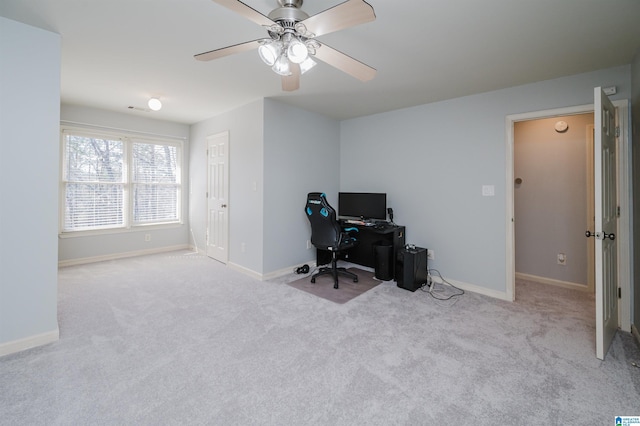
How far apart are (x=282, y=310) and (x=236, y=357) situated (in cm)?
81

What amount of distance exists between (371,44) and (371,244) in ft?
8.72

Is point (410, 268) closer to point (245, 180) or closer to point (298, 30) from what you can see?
point (245, 180)

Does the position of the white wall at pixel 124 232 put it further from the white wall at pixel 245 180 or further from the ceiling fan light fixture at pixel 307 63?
the ceiling fan light fixture at pixel 307 63

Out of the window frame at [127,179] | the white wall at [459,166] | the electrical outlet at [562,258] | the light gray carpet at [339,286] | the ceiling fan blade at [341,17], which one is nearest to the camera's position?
the ceiling fan blade at [341,17]

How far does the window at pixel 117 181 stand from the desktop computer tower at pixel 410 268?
14.2 ft

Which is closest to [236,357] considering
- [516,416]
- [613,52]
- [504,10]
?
[516,416]

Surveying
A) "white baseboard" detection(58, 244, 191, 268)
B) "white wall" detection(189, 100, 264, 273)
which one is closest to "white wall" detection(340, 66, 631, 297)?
"white wall" detection(189, 100, 264, 273)

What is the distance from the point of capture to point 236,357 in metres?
1.98

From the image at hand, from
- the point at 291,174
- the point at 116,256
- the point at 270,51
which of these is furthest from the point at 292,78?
the point at 116,256

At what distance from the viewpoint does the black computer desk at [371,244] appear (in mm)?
3681

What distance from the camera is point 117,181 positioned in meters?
4.62

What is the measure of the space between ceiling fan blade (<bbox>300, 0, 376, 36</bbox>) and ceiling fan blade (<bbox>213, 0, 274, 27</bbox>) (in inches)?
8.6

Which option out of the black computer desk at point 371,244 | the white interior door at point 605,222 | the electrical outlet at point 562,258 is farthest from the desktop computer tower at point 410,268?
the electrical outlet at point 562,258

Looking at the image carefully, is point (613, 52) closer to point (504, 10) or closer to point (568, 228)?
point (504, 10)
